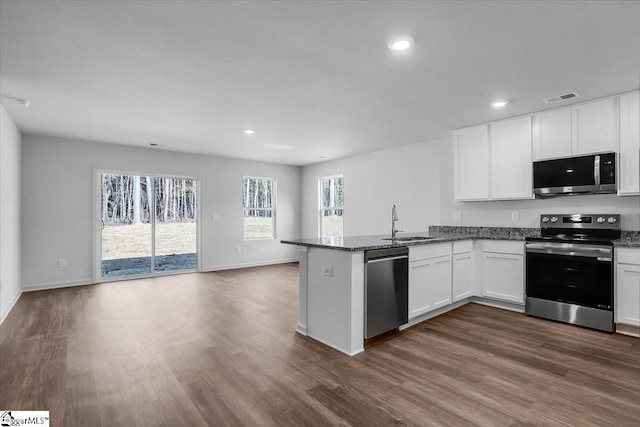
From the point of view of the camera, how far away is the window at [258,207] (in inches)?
295

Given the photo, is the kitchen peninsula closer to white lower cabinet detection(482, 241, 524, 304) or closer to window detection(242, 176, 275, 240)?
white lower cabinet detection(482, 241, 524, 304)

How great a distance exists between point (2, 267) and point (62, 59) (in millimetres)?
2690

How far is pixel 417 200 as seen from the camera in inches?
223

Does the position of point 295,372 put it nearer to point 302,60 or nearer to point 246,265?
point 302,60

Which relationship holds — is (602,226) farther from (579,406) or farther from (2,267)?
(2,267)

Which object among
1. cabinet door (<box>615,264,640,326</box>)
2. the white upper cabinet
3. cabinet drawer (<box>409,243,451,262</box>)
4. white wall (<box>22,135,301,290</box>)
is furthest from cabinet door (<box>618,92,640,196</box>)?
white wall (<box>22,135,301,290</box>)

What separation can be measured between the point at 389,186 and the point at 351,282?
3757mm

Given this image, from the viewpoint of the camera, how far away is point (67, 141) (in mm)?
5355

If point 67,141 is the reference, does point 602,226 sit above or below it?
below

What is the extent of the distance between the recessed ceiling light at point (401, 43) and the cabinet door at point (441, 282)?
7.31ft

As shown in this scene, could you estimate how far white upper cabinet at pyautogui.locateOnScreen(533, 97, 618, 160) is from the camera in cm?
337

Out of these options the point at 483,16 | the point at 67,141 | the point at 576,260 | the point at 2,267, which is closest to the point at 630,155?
the point at 576,260

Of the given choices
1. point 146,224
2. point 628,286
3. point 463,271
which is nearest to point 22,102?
point 146,224

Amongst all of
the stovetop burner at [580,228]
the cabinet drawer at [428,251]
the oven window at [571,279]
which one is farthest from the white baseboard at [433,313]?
the stovetop burner at [580,228]
